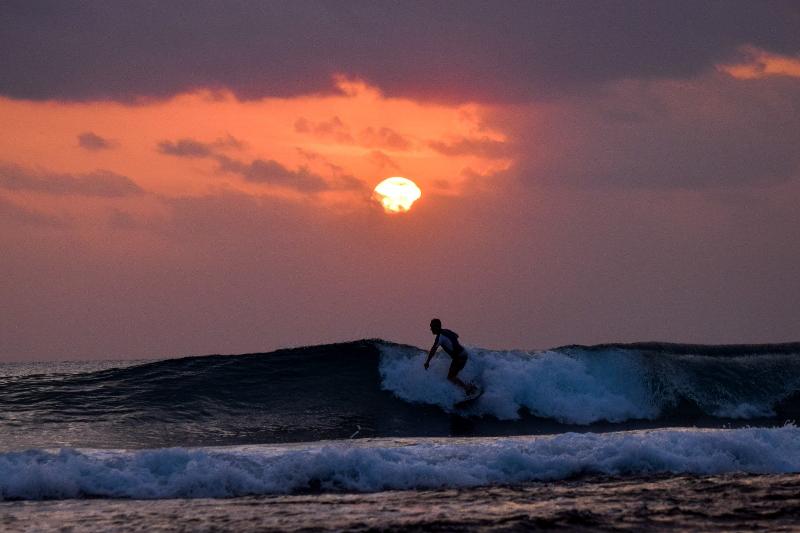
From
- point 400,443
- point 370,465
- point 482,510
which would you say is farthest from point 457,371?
point 482,510

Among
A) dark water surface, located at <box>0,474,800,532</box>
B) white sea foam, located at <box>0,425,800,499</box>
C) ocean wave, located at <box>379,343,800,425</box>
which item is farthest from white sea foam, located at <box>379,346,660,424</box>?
dark water surface, located at <box>0,474,800,532</box>

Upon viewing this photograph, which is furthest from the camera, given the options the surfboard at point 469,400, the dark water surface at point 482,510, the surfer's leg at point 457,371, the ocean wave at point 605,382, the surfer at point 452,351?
the ocean wave at point 605,382

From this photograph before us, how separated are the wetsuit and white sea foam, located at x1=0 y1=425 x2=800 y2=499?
730 cm

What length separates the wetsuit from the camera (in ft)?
65.7

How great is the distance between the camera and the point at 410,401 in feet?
67.8

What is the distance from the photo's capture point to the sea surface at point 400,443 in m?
8.90

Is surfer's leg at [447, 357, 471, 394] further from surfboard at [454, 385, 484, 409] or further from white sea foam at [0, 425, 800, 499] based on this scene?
white sea foam at [0, 425, 800, 499]

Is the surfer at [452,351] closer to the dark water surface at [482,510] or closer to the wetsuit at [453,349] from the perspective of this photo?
the wetsuit at [453,349]

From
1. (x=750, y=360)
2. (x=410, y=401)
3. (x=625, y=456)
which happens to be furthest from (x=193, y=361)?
(x=750, y=360)

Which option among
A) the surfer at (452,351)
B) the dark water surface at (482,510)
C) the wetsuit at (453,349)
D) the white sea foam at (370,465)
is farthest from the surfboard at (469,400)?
the dark water surface at (482,510)

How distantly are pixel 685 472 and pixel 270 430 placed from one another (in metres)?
8.75

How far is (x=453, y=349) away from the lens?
20234mm

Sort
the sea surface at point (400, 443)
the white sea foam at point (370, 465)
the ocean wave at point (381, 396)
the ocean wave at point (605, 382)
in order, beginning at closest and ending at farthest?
the sea surface at point (400, 443) < the white sea foam at point (370, 465) < the ocean wave at point (381, 396) < the ocean wave at point (605, 382)

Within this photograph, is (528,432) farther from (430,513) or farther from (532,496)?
(430,513)
